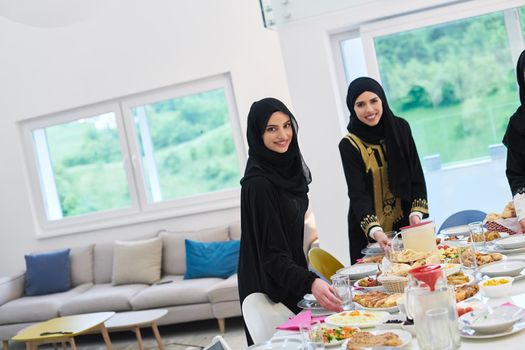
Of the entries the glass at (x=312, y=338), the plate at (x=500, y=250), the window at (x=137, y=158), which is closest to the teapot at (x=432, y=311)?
the glass at (x=312, y=338)

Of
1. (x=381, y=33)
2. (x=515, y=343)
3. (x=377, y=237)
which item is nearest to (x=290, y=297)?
(x=377, y=237)

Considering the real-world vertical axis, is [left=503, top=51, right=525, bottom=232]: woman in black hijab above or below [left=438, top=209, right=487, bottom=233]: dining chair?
above

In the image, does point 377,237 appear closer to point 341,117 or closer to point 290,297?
point 290,297

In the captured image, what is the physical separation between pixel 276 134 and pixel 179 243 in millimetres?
4063

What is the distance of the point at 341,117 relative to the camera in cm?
494

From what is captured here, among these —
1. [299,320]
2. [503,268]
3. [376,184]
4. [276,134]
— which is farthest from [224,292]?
[503,268]

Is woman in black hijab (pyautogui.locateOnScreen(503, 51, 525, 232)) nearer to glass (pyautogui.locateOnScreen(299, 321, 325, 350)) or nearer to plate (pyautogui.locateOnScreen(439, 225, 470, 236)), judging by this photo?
plate (pyautogui.locateOnScreen(439, 225, 470, 236))

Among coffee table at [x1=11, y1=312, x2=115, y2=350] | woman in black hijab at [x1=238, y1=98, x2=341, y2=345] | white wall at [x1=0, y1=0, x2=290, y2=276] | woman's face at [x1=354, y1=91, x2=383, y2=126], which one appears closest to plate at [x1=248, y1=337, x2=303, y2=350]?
woman in black hijab at [x1=238, y1=98, x2=341, y2=345]

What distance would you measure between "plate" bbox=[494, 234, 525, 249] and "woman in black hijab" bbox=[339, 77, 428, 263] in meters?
0.68

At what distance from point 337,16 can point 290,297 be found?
2770mm

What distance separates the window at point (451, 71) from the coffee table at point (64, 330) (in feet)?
9.20

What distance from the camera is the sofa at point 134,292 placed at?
19.4 feet

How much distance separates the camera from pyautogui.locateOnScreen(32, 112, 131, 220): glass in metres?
7.34

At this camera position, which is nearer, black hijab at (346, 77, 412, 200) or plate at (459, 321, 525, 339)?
plate at (459, 321, 525, 339)
